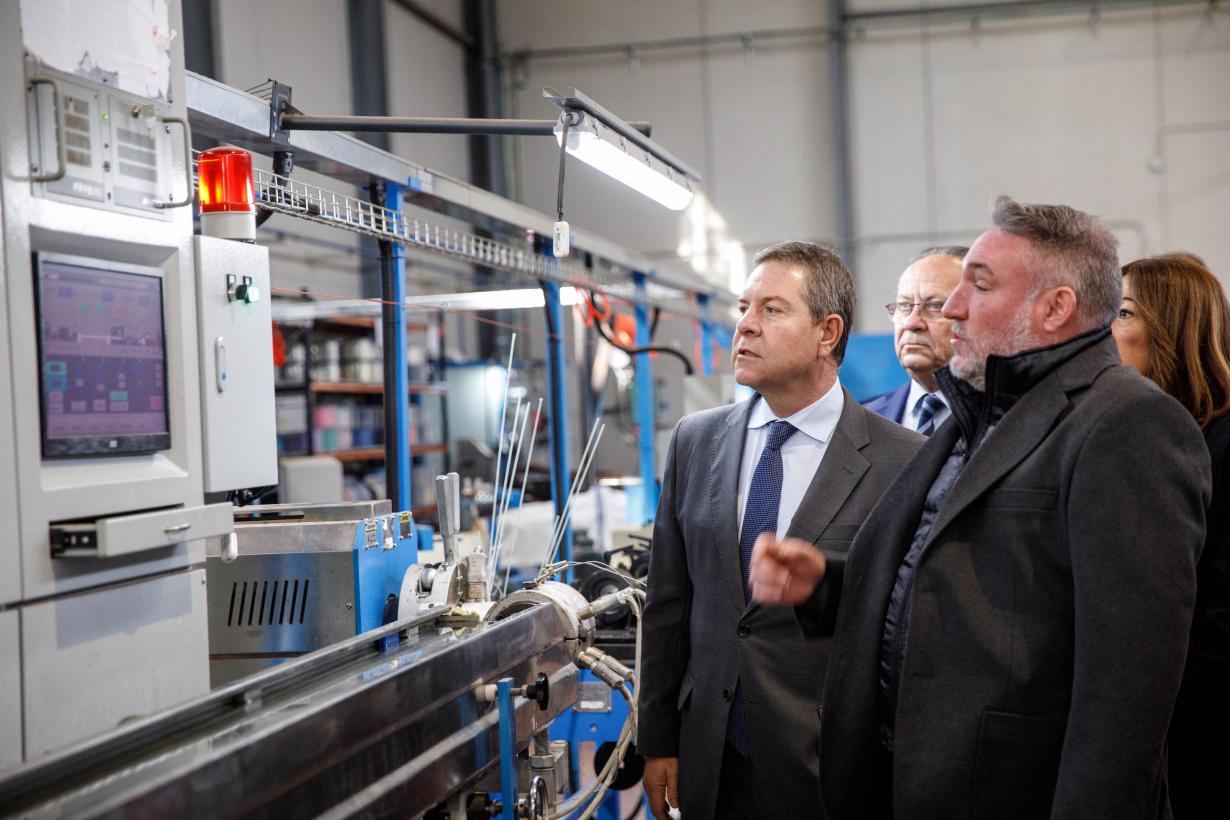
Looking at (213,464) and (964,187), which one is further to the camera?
(964,187)

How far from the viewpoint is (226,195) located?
1819mm

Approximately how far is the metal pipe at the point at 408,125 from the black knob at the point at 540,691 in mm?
1090

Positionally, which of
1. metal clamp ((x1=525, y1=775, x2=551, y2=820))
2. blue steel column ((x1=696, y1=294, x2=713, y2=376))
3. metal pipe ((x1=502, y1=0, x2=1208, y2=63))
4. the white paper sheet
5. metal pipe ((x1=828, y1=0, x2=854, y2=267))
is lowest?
metal clamp ((x1=525, y1=775, x2=551, y2=820))

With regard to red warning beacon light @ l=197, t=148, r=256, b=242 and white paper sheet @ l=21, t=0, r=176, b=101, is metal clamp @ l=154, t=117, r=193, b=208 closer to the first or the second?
white paper sheet @ l=21, t=0, r=176, b=101

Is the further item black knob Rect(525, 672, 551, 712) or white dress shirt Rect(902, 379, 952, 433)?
white dress shirt Rect(902, 379, 952, 433)

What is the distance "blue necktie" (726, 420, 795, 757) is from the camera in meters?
1.82

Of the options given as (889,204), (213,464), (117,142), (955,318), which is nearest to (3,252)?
(117,142)

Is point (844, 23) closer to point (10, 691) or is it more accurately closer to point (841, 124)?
point (841, 124)

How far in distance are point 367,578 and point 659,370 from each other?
7.96 m

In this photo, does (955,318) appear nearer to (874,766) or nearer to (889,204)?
(874,766)

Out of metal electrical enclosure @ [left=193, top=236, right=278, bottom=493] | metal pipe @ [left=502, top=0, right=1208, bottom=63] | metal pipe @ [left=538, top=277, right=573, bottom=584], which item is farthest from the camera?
metal pipe @ [left=502, top=0, right=1208, bottom=63]

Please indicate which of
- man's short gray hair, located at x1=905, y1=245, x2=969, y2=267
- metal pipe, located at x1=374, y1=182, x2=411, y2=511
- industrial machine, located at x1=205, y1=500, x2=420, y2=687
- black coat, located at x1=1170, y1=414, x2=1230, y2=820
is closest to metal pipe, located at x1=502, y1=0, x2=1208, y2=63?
man's short gray hair, located at x1=905, y1=245, x2=969, y2=267

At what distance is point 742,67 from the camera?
368 inches

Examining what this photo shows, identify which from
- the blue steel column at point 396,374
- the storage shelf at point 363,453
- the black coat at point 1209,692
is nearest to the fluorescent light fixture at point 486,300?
the blue steel column at point 396,374
